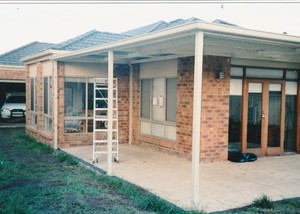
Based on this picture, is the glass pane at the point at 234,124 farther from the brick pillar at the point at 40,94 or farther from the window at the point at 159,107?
the brick pillar at the point at 40,94

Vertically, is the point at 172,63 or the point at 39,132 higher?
the point at 172,63

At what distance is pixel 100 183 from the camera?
7.55 metres

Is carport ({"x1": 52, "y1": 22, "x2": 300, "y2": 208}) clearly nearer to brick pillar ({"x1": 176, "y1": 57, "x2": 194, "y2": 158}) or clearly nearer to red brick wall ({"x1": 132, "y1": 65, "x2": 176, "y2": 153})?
brick pillar ({"x1": 176, "y1": 57, "x2": 194, "y2": 158})

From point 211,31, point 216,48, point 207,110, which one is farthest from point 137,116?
point 211,31

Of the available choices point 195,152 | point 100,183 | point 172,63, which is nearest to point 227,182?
point 195,152

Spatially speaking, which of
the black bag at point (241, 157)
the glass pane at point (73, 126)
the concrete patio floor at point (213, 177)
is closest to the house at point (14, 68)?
the glass pane at point (73, 126)

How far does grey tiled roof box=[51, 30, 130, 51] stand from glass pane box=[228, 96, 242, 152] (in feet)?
19.5

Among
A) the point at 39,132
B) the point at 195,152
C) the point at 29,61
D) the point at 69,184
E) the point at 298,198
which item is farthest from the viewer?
the point at 29,61

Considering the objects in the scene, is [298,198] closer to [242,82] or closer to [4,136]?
[242,82]

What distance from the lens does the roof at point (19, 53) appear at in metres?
20.9

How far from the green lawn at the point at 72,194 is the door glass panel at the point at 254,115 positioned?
4.10 meters

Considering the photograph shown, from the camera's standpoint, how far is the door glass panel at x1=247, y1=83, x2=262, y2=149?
1045 cm

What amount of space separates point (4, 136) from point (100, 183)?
9695 mm

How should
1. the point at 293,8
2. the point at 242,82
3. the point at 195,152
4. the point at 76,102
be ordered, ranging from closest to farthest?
the point at 195,152
the point at 242,82
the point at 76,102
the point at 293,8
